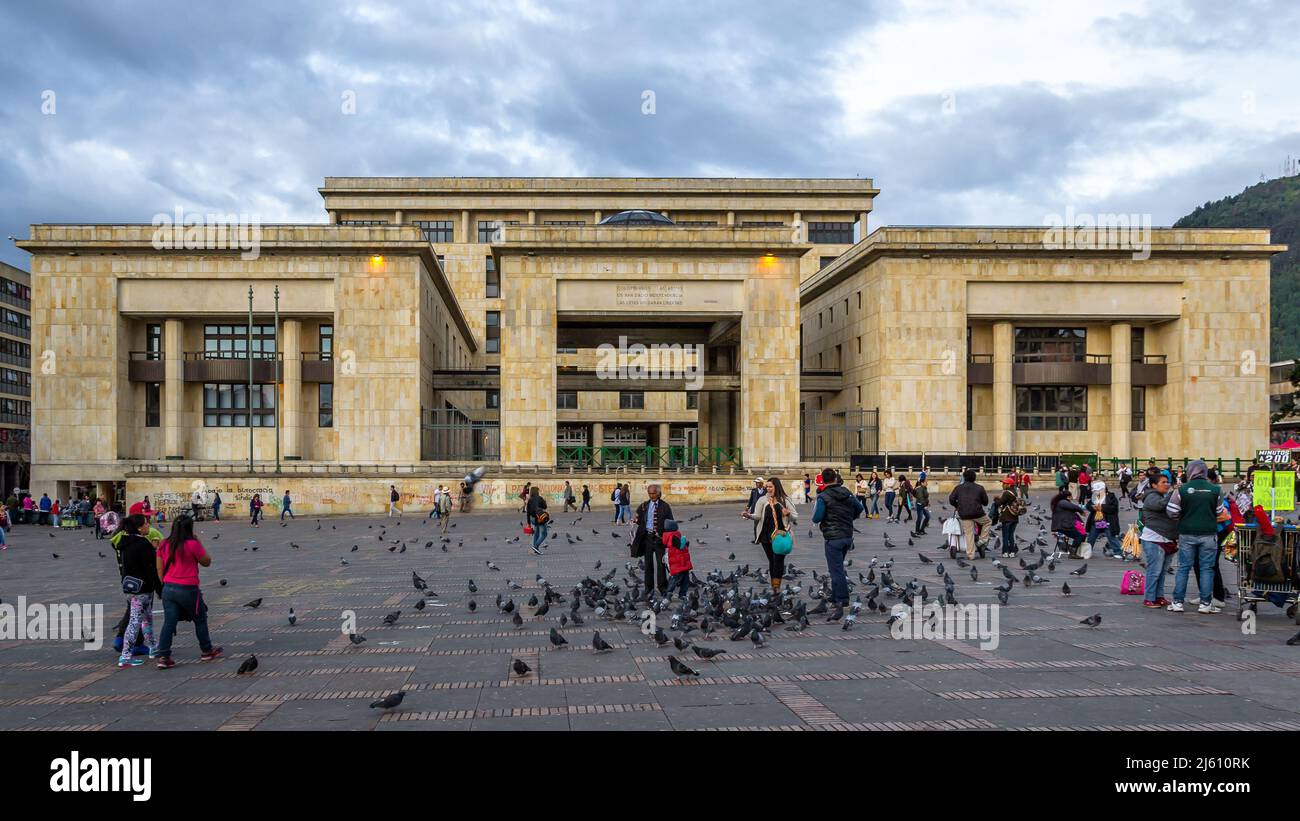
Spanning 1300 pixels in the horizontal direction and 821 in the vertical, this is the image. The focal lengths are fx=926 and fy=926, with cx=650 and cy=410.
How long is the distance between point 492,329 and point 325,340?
27081 mm

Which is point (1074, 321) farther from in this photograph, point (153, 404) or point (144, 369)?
point (153, 404)

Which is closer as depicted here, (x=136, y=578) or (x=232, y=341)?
(x=136, y=578)

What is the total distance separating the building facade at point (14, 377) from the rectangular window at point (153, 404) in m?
24.5

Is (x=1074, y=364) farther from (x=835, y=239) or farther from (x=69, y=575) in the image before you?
(x=69, y=575)

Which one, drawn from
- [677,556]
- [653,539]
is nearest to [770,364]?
[653,539]

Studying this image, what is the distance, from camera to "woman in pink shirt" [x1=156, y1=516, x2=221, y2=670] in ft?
30.7

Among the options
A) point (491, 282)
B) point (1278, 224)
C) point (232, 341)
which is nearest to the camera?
point (232, 341)

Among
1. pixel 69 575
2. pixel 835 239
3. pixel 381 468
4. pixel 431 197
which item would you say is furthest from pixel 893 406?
pixel 431 197

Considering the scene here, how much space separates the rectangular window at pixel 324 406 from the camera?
4909 cm

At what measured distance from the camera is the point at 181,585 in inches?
372

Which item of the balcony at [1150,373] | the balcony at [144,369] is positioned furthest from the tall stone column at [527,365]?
the balcony at [1150,373]

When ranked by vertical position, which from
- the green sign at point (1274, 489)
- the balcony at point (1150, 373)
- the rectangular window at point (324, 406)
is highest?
the balcony at point (1150, 373)

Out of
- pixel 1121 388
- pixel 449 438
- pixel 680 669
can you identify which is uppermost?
pixel 1121 388

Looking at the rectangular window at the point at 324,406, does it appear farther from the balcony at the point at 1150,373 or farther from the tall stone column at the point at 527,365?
the balcony at the point at 1150,373
